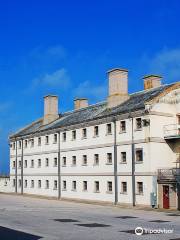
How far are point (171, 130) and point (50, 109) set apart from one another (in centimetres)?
2658

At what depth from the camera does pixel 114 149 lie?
46438 millimetres

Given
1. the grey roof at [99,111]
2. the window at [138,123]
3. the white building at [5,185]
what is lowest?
the white building at [5,185]

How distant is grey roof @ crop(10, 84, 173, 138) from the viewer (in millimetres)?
45156

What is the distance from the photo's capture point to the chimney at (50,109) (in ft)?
212

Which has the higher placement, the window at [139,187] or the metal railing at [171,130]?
the metal railing at [171,130]

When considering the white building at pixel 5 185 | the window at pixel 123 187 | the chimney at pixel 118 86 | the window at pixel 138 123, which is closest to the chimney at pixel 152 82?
the chimney at pixel 118 86

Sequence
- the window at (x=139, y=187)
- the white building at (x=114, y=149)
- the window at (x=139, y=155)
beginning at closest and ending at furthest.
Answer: the white building at (x=114, y=149)
the window at (x=139, y=187)
the window at (x=139, y=155)

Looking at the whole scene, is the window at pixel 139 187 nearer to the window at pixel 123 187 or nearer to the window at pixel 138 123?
the window at pixel 123 187

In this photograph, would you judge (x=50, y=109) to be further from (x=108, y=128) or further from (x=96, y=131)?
(x=108, y=128)

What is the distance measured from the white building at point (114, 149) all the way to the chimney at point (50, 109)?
0.15 metres

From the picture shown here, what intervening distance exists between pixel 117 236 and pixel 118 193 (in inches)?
981

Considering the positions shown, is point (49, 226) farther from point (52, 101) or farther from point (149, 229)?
point (52, 101)
